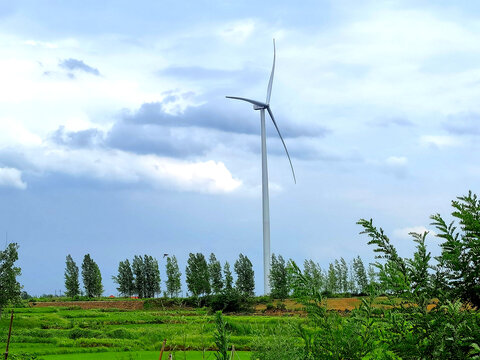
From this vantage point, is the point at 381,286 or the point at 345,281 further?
the point at 345,281

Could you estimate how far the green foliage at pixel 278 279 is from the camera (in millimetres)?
48031

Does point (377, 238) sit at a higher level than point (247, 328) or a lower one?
higher

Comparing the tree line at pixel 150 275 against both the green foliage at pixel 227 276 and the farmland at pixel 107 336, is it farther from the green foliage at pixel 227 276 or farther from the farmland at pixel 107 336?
the farmland at pixel 107 336

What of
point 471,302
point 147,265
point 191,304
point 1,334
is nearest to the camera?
point 471,302

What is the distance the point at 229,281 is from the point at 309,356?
5426 cm

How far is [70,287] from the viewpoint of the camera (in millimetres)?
65938

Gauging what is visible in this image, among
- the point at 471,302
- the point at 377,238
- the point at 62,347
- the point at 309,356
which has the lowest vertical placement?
the point at 62,347

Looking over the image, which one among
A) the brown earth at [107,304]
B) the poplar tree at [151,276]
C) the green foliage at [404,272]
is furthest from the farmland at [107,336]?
the poplar tree at [151,276]

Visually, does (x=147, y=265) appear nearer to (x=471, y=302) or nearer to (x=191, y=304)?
(x=191, y=304)

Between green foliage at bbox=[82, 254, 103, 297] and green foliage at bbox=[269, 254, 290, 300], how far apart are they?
21135 mm

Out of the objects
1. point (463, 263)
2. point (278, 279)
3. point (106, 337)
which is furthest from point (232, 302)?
point (463, 263)

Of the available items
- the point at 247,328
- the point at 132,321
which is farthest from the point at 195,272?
the point at 247,328

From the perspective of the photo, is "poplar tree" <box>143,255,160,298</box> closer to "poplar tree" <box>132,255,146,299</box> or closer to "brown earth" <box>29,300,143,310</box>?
"poplar tree" <box>132,255,146,299</box>

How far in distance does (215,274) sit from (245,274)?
3.06 meters
